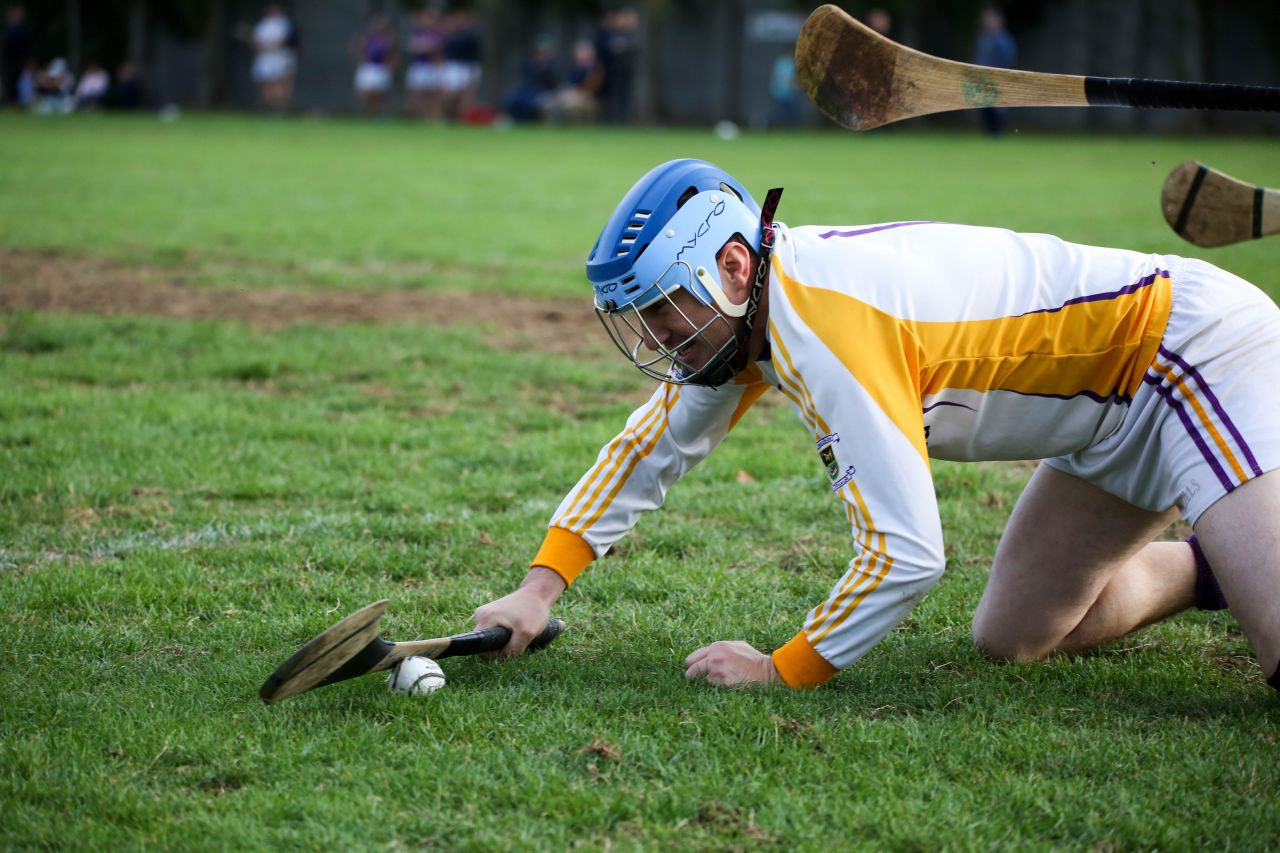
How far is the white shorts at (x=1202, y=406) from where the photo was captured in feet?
10.2

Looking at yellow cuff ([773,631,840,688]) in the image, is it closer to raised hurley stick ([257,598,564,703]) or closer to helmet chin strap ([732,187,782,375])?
helmet chin strap ([732,187,782,375])

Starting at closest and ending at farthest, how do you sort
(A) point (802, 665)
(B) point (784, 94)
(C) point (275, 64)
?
(A) point (802, 665) < (B) point (784, 94) < (C) point (275, 64)

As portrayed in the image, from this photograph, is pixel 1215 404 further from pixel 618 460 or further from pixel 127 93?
pixel 127 93

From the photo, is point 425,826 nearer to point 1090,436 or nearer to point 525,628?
point 525,628

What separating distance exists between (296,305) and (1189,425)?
22.8ft

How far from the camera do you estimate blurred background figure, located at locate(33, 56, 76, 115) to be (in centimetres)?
3544

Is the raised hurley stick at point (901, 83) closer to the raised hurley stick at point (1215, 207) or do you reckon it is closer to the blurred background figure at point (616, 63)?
the raised hurley stick at point (1215, 207)

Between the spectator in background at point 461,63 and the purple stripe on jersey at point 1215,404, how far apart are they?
32190mm

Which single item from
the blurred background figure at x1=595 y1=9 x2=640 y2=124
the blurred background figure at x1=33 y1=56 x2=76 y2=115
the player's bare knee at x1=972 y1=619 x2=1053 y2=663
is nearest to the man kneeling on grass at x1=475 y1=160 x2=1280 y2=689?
the player's bare knee at x1=972 y1=619 x2=1053 y2=663

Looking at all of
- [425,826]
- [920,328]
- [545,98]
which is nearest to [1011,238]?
[920,328]

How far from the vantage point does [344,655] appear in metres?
3.23

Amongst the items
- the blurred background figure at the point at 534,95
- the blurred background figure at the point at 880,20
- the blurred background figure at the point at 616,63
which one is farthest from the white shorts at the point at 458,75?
the blurred background figure at the point at 880,20

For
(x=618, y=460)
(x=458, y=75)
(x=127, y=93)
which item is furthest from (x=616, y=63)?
(x=618, y=460)

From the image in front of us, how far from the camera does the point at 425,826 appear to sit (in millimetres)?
2787
